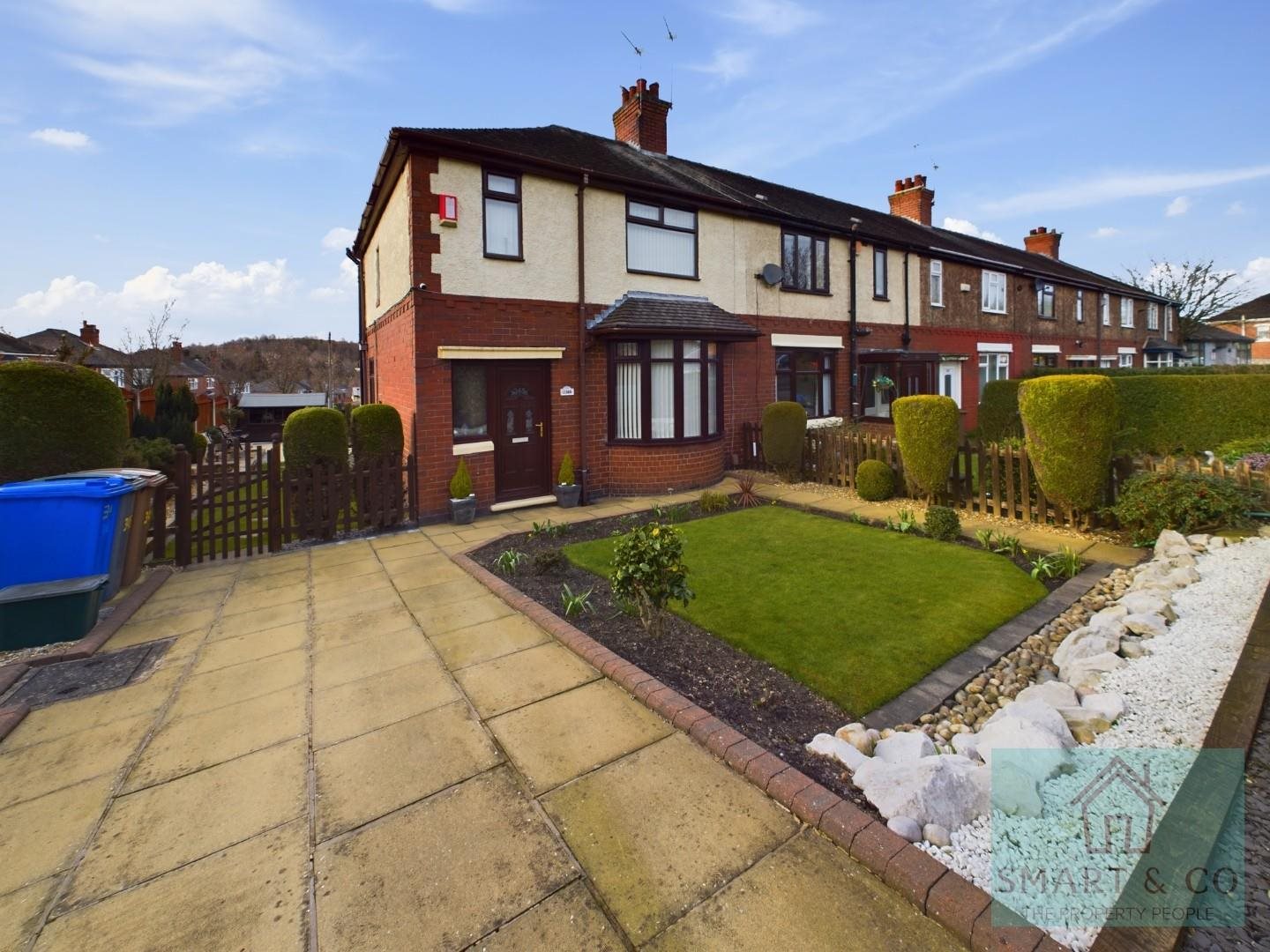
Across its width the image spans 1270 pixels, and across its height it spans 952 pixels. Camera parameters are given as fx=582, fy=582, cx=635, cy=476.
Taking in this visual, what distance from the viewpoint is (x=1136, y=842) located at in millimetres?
2430

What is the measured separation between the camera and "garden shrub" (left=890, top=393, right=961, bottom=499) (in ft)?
28.8

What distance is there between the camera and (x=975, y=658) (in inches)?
174

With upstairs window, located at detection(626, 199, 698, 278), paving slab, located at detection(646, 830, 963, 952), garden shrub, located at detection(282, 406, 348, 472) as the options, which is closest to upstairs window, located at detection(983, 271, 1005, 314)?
upstairs window, located at detection(626, 199, 698, 278)

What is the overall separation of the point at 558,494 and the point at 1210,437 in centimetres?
1504

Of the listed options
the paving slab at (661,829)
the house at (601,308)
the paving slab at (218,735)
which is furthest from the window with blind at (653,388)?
the paving slab at (661,829)

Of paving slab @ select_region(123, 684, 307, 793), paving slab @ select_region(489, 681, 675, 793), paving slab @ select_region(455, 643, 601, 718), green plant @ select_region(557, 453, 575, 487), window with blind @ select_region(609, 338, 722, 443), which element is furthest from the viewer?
window with blind @ select_region(609, 338, 722, 443)

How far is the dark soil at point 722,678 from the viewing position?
3354 millimetres

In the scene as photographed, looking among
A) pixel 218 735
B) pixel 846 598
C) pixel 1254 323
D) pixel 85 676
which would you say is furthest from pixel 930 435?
pixel 1254 323

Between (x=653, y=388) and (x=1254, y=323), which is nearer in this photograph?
(x=653, y=388)

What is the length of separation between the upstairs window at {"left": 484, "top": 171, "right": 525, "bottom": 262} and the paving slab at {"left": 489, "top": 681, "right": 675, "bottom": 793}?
8.11m

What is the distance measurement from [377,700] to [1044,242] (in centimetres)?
4128

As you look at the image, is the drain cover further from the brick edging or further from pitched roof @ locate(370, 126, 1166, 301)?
pitched roof @ locate(370, 126, 1166, 301)

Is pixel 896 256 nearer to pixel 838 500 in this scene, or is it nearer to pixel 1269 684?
pixel 838 500

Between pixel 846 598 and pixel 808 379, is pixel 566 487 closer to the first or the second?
pixel 846 598
